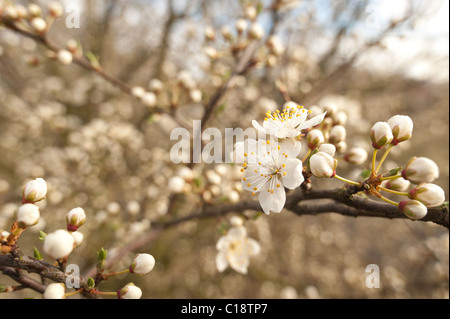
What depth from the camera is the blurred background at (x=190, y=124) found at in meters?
2.90

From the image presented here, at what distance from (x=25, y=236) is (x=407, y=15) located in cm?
580

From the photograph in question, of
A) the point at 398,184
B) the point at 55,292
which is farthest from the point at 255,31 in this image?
the point at 55,292

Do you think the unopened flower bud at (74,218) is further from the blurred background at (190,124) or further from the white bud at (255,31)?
the white bud at (255,31)

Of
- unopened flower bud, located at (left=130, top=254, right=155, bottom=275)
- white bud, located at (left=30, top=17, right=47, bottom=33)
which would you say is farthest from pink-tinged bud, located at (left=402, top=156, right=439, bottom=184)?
white bud, located at (left=30, top=17, right=47, bottom=33)

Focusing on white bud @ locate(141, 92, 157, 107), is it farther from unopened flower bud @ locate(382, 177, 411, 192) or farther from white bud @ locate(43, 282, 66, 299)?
unopened flower bud @ locate(382, 177, 411, 192)

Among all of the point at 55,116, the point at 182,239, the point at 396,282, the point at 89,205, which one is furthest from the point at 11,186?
the point at 396,282

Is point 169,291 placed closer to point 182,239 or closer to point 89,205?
point 182,239

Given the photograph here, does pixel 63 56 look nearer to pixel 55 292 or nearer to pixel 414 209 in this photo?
pixel 55 292

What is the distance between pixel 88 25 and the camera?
4598mm

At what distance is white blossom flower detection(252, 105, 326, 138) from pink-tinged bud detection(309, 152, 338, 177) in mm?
163

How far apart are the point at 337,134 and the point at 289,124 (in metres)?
0.23

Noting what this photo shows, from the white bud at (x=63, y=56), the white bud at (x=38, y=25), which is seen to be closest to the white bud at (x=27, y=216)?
the white bud at (x=63, y=56)

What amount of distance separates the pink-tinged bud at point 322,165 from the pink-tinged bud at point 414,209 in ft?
0.83

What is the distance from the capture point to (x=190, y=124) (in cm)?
239
